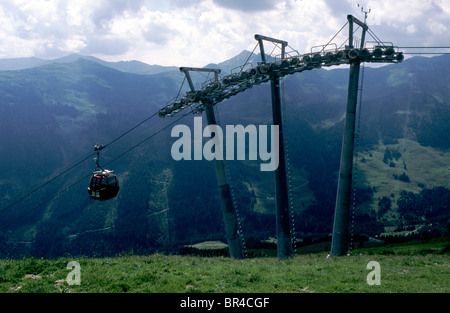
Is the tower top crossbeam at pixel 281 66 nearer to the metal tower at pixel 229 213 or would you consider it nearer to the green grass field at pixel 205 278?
the metal tower at pixel 229 213

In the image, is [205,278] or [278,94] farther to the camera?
[278,94]

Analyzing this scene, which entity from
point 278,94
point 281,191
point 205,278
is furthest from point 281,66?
point 205,278

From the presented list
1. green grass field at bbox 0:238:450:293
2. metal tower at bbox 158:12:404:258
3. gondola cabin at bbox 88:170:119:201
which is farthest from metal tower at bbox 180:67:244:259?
green grass field at bbox 0:238:450:293

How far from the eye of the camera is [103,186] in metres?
30.2

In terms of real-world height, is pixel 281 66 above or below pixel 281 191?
above

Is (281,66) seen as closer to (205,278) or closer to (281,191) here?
(281,191)

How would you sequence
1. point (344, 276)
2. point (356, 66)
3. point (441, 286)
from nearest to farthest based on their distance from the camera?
1. point (441, 286)
2. point (344, 276)
3. point (356, 66)

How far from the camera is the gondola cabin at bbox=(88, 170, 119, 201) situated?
30.2 metres

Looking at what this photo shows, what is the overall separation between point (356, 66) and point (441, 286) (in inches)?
808

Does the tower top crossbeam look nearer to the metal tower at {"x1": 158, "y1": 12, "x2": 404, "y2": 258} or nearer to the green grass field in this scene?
the metal tower at {"x1": 158, "y1": 12, "x2": 404, "y2": 258}

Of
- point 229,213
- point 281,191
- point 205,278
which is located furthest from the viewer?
point 229,213
